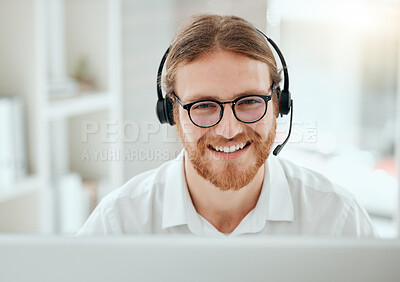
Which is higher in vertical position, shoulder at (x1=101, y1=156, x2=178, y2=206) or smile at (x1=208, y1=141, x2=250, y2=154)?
smile at (x1=208, y1=141, x2=250, y2=154)

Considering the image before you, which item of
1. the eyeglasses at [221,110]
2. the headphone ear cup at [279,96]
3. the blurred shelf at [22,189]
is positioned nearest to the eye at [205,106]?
the eyeglasses at [221,110]

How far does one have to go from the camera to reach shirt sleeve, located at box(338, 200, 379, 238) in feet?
2.40

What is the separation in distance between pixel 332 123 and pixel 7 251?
31.8 inches

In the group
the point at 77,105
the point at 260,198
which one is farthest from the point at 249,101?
the point at 77,105

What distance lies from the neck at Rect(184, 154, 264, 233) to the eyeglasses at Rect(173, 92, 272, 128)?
0.24 feet

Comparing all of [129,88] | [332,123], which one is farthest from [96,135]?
[332,123]

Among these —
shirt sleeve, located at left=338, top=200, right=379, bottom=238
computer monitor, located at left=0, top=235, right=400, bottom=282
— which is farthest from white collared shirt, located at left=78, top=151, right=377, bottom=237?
computer monitor, located at left=0, top=235, right=400, bottom=282

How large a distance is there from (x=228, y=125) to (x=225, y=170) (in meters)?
0.08

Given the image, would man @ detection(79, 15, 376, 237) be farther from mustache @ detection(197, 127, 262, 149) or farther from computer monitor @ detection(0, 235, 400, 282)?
computer monitor @ detection(0, 235, 400, 282)

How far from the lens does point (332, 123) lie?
1082mm

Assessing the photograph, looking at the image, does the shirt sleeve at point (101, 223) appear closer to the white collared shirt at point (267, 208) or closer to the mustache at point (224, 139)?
the white collared shirt at point (267, 208)

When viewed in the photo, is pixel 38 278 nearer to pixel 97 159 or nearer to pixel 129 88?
pixel 97 159

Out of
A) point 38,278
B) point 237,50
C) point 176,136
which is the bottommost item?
point 38,278

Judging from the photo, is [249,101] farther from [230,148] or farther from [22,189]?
[22,189]
